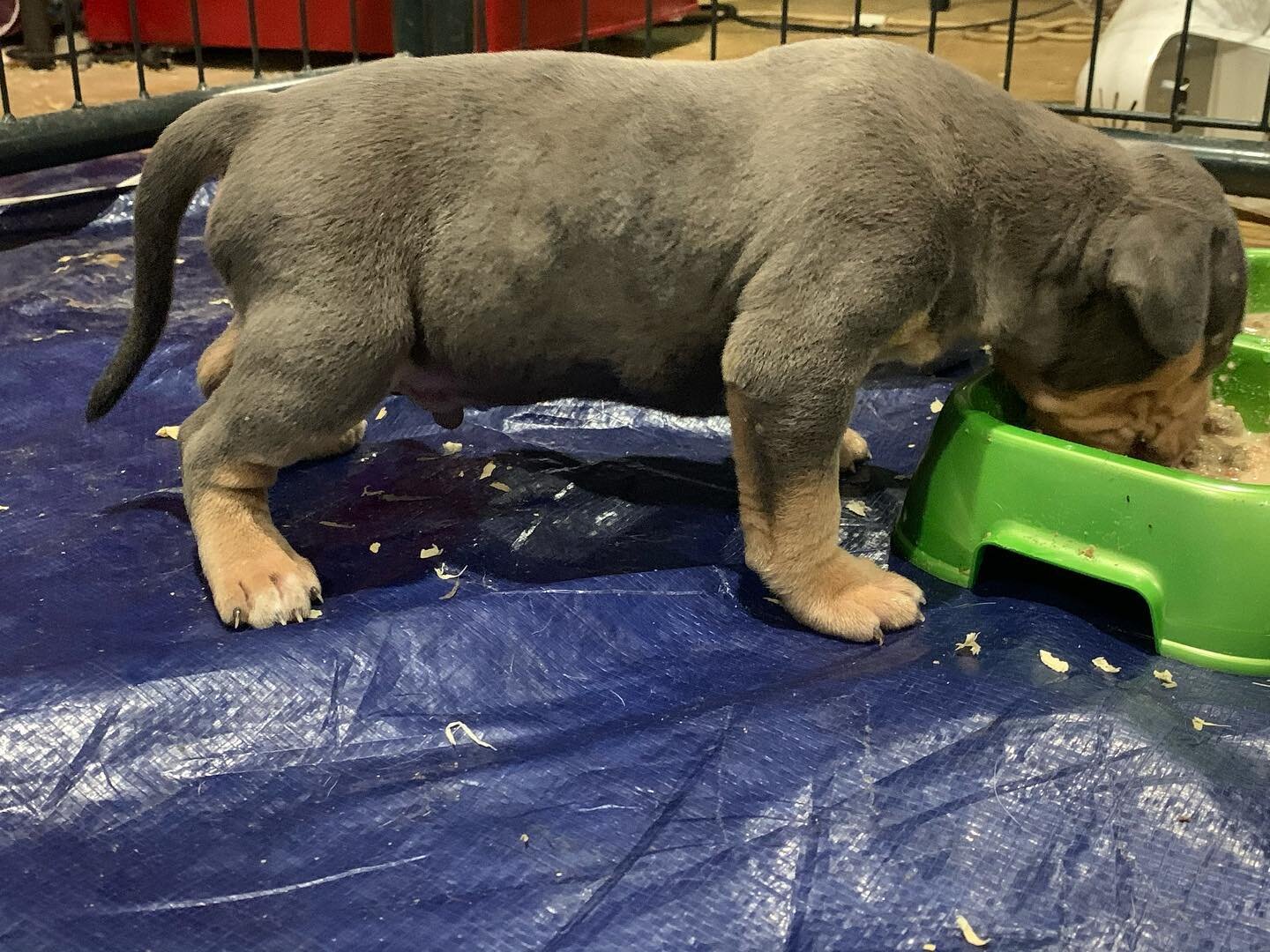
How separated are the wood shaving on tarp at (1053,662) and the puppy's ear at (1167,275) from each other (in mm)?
581

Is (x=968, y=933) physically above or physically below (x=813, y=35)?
below

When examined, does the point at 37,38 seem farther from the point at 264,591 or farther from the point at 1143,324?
the point at 1143,324

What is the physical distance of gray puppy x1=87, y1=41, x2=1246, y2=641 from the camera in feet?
6.80

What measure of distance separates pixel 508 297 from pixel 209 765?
0.93 metres

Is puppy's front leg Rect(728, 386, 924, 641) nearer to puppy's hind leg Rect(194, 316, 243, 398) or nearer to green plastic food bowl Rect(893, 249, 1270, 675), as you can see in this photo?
green plastic food bowl Rect(893, 249, 1270, 675)

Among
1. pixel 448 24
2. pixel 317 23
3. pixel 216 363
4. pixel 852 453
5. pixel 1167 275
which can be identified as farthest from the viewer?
pixel 317 23

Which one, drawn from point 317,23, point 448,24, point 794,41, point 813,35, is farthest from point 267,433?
point 813,35

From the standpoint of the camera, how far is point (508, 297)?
215 centimetres

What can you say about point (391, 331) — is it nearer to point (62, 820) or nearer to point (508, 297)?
point (508, 297)

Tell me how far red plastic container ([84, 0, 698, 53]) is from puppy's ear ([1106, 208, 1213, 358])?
4.03 metres

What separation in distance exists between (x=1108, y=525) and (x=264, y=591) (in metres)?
1.53

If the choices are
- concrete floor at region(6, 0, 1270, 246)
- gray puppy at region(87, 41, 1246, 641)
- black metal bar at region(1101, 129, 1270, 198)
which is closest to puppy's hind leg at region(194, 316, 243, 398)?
gray puppy at region(87, 41, 1246, 641)

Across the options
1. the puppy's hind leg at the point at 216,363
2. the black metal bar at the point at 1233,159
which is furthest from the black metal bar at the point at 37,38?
the black metal bar at the point at 1233,159

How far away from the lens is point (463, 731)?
1.94m
